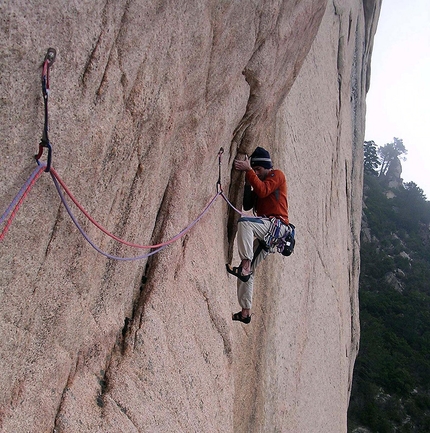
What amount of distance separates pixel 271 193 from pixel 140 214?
2.07 m

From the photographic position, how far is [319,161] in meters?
8.99

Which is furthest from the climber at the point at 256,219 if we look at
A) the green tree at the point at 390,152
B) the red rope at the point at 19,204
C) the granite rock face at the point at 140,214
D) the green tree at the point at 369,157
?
the green tree at the point at 390,152

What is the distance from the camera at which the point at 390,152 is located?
6694 cm

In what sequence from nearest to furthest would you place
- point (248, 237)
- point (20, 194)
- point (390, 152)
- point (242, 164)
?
point (20, 194) → point (248, 237) → point (242, 164) → point (390, 152)

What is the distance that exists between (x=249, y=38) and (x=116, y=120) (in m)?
1.97

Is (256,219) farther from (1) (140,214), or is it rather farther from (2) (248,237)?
(1) (140,214)

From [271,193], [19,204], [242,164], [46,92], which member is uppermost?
[242,164]

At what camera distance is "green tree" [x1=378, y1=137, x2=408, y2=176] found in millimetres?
63625

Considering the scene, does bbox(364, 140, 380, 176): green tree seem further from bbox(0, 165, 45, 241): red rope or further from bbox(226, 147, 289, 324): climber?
bbox(0, 165, 45, 241): red rope

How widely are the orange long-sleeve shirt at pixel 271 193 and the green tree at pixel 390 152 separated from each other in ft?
201

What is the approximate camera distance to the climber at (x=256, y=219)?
4.89 m

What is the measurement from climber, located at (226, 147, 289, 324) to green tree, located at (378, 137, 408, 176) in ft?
200

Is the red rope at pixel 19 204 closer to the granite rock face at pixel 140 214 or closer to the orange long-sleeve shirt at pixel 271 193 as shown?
the granite rock face at pixel 140 214

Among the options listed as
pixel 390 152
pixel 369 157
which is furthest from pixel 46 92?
pixel 390 152
